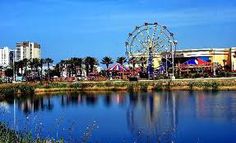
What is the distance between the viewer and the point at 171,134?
71.8 ft

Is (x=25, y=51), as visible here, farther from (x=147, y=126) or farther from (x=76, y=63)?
(x=147, y=126)

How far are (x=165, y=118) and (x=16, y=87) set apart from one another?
31.9 m

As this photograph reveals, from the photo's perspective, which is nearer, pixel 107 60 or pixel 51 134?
pixel 51 134

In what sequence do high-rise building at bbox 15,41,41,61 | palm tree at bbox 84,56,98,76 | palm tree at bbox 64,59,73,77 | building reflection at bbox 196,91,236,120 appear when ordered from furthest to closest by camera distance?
high-rise building at bbox 15,41,41,61
palm tree at bbox 84,56,98,76
palm tree at bbox 64,59,73,77
building reflection at bbox 196,91,236,120

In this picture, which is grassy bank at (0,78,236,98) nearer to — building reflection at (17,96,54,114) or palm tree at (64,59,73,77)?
building reflection at (17,96,54,114)

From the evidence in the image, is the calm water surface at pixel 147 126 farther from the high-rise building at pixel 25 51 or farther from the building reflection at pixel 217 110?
the high-rise building at pixel 25 51

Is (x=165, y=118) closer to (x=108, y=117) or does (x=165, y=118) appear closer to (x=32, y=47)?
(x=108, y=117)

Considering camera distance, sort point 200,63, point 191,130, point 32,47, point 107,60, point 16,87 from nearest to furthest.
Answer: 1. point 191,130
2. point 16,87
3. point 200,63
4. point 107,60
5. point 32,47

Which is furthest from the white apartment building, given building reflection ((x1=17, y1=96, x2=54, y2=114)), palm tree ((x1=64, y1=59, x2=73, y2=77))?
building reflection ((x1=17, y1=96, x2=54, y2=114))

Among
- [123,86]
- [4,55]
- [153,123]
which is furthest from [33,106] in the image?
[4,55]

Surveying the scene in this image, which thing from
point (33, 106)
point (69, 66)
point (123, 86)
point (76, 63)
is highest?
point (76, 63)

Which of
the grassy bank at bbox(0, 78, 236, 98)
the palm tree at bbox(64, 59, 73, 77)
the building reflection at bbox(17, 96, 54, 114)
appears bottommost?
the building reflection at bbox(17, 96, 54, 114)

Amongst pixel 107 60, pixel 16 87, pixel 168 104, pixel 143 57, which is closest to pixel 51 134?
pixel 168 104

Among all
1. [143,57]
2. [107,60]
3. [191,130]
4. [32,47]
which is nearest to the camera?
[191,130]
